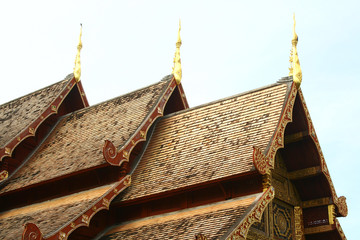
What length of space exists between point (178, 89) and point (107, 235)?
4706 millimetres

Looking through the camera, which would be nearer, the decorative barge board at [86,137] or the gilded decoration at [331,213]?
the gilded decoration at [331,213]

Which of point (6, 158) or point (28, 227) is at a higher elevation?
point (6, 158)

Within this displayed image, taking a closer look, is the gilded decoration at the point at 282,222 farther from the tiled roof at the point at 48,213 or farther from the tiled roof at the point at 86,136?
the tiled roof at the point at 86,136

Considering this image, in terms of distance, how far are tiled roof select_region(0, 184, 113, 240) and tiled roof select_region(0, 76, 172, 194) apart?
571 mm

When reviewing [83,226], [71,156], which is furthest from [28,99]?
[83,226]

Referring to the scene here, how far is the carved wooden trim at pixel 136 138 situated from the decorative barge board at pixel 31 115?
3454 mm

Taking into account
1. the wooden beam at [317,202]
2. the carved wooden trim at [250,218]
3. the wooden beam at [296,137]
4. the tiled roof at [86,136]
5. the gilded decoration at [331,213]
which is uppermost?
the tiled roof at [86,136]

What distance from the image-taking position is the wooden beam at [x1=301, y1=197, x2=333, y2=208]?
13336 millimetres

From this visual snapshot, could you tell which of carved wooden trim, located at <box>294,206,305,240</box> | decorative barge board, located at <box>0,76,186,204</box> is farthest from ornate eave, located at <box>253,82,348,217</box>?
decorative barge board, located at <box>0,76,186,204</box>

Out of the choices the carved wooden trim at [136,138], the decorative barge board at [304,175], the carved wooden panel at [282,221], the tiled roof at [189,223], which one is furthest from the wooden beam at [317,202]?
the carved wooden trim at [136,138]

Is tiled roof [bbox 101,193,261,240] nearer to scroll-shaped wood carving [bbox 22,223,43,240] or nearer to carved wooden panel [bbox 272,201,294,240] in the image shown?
carved wooden panel [bbox 272,201,294,240]

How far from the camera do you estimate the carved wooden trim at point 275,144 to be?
1088 centimetres

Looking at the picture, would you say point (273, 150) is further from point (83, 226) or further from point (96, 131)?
point (96, 131)

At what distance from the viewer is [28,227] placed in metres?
10.5
